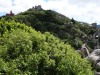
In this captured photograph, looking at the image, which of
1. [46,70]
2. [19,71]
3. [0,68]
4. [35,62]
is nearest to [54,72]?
[46,70]

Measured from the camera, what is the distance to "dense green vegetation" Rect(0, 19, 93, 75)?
1639 centimetres

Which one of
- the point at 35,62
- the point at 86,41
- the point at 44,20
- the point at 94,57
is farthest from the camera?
the point at 44,20

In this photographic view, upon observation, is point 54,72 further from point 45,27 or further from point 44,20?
point 44,20

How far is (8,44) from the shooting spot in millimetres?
17188

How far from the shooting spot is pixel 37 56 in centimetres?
1714

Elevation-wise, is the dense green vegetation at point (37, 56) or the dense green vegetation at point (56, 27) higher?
the dense green vegetation at point (56, 27)

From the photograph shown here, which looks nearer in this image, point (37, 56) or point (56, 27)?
point (37, 56)

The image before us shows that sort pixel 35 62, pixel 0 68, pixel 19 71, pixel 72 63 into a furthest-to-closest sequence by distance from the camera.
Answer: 1. pixel 72 63
2. pixel 35 62
3. pixel 19 71
4. pixel 0 68

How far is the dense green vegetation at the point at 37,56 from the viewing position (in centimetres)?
1639

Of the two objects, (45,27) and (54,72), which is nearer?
(54,72)

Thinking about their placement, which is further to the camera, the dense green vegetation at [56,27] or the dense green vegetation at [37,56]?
the dense green vegetation at [56,27]

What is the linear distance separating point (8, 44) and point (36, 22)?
1936 inches

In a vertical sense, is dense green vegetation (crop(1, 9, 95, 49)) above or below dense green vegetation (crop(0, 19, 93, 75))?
above

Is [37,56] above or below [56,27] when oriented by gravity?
below
